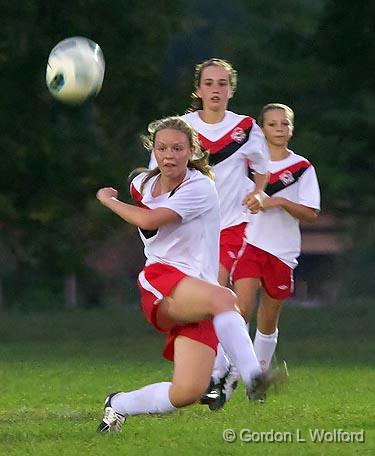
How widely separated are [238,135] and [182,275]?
8.54 feet

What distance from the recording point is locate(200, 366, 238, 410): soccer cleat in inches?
384

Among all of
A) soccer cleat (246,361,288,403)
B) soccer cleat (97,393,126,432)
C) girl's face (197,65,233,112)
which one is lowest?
soccer cleat (97,393,126,432)

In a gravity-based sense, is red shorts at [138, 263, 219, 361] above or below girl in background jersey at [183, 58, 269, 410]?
below

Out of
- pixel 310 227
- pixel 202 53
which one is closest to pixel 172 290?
pixel 202 53

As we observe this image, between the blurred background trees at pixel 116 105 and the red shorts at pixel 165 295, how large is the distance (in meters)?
13.6

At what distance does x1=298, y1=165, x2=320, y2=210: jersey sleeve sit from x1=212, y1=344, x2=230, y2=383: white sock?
5.01ft

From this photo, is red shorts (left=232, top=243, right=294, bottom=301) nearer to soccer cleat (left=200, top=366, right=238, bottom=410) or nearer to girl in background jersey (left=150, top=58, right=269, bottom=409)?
girl in background jersey (left=150, top=58, right=269, bottom=409)

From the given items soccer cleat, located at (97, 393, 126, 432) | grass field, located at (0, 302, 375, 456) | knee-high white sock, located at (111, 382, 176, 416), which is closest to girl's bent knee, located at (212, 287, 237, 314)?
knee-high white sock, located at (111, 382, 176, 416)

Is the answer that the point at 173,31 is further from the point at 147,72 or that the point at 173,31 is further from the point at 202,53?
the point at 202,53

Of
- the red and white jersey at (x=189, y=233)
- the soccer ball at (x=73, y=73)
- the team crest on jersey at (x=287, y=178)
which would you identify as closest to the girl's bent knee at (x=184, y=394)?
the red and white jersey at (x=189, y=233)

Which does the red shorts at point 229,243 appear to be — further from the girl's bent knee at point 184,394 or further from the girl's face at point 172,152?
the girl's bent knee at point 184,394

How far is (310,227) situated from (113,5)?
39.5 m

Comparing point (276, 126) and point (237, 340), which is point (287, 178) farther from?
point (237, 340)

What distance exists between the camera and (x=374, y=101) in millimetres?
24422
